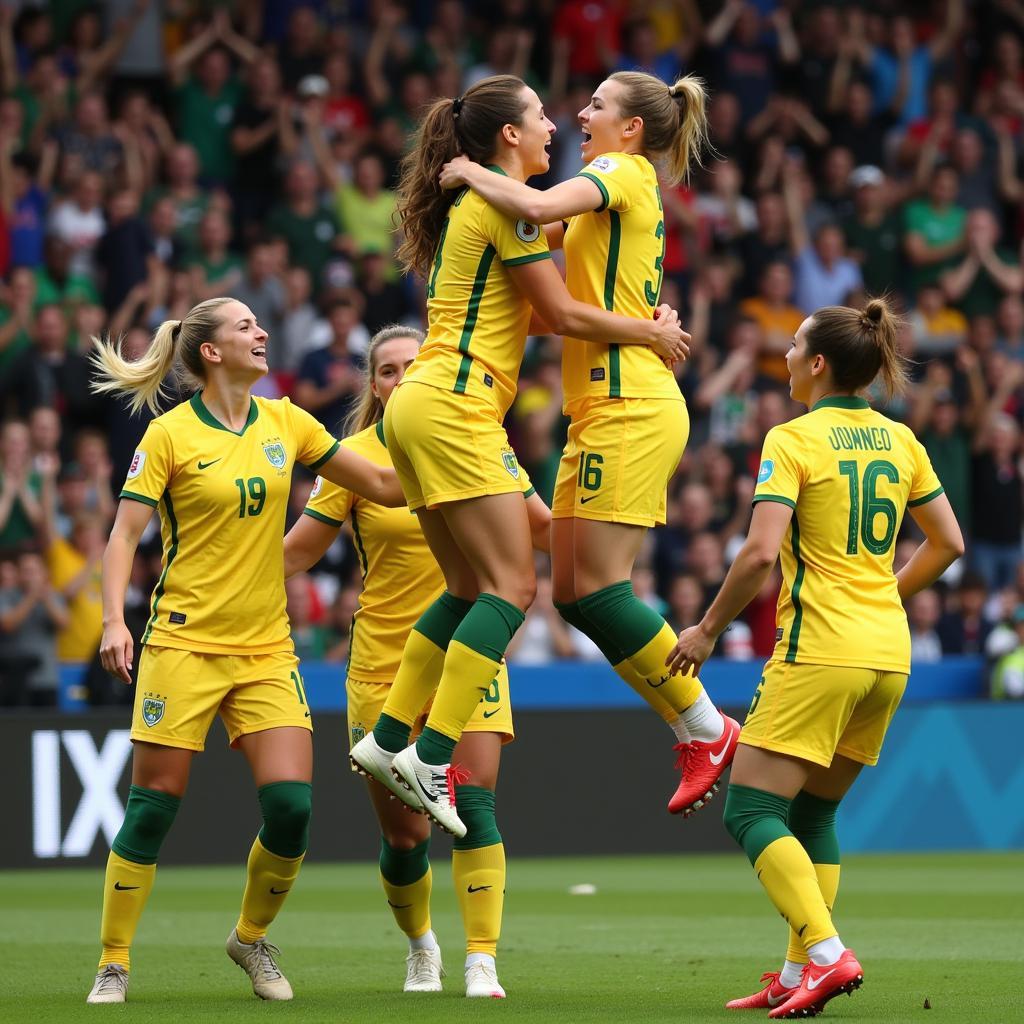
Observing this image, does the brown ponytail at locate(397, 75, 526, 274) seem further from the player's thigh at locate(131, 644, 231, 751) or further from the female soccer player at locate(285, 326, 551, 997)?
the player's thigh at locate(131, 644, 231, 751)

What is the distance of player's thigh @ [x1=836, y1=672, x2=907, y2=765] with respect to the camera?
5.99 m

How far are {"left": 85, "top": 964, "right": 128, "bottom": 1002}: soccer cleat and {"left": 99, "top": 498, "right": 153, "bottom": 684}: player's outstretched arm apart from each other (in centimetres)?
98

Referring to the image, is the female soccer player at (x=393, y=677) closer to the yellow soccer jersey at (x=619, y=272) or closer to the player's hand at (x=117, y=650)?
the yellow soccer jersey at (x=619, y=272)

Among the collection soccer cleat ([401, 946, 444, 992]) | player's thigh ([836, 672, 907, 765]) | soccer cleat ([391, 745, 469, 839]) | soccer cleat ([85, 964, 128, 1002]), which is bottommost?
soccer cleat ([401, 946, 444, 992])

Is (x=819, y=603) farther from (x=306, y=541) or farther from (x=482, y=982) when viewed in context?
(x=306, y=541)

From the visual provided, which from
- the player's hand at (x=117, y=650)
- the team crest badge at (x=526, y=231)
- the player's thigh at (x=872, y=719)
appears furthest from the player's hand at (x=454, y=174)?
the player's thigh at (x=872, y=719)

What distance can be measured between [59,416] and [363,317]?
8.34ft

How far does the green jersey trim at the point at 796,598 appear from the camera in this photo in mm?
5910

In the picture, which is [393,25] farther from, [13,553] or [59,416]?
[13,553]

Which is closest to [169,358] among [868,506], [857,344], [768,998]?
[857,344]

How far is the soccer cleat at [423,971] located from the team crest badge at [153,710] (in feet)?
4.27

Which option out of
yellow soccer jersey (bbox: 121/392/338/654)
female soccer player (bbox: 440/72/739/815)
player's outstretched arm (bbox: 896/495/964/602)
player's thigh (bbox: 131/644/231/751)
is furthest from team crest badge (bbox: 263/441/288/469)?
player's outstretched arm (bbox: 896/495/964/602)

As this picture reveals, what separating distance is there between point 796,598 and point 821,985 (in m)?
1.16

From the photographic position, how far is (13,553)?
42.7 feet
